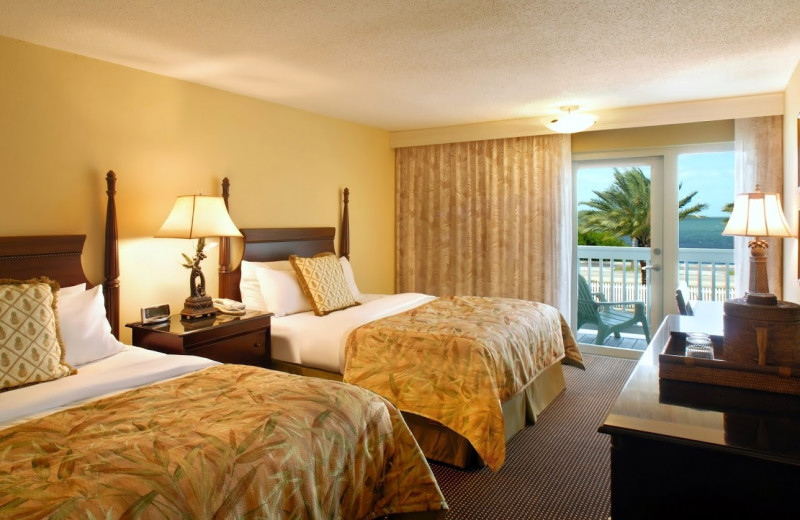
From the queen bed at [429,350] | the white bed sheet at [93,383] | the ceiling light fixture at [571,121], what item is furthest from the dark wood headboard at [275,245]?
the ceiling light fixture at [571,121]

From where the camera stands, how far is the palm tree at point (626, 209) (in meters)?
4.86

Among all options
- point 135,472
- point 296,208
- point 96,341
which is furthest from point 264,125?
point 135,472

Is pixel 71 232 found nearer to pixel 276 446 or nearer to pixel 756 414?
pixel 276 446

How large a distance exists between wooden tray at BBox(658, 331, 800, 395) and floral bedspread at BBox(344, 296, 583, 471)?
4.10 ft

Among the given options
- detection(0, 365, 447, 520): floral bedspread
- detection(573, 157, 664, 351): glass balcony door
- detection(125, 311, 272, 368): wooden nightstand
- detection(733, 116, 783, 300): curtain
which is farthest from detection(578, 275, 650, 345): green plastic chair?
detection(0, 365, 447, 520): floral bedspread

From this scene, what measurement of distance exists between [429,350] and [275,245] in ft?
6.15

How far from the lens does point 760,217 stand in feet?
9.71

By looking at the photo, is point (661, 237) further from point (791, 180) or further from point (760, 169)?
point (791, 180)

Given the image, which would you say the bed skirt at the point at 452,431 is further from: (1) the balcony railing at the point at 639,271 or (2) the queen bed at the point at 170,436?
(1) the balcony railing at the point at 639,271

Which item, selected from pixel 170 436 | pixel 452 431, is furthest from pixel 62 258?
pixel 452 431

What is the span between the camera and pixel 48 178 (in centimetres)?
287

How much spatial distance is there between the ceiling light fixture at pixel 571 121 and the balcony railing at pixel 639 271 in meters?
1.28

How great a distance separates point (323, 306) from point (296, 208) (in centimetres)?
114

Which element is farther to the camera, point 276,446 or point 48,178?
point 48,178
